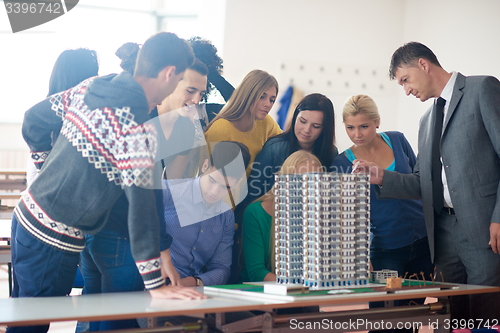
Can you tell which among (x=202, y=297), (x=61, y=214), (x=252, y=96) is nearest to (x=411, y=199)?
(x=252, y=96)

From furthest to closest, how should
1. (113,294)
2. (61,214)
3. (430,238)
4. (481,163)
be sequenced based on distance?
(430,238)
(481,163)
(113,294)
(61,214)

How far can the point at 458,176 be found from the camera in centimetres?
221

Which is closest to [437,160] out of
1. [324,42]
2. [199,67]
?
→ [199,67]

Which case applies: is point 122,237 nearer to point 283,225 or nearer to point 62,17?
point 283,225

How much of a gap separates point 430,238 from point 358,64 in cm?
313

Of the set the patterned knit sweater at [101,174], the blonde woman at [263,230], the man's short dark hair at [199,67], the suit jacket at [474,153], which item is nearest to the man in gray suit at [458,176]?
the suit jacket at [474,153]

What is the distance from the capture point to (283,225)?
1812 millimetres

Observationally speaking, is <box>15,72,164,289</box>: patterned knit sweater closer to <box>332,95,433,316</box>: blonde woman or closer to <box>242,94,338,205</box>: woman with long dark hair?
<box>242,94,338,205</box>: woman with long dark hair

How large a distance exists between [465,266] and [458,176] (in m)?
0.39

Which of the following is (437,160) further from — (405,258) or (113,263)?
(113,263)

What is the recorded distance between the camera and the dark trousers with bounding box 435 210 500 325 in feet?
7.05

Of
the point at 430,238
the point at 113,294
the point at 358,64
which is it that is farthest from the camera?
the point at 358,64

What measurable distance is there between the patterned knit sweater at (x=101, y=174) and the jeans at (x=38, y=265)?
33 millimetres

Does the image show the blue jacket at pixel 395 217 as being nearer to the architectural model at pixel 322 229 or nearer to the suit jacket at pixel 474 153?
the suit jacket at pixel 474 153
